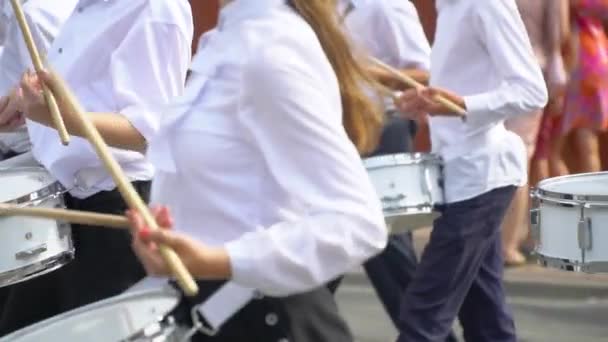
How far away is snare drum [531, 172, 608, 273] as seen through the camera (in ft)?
12.5

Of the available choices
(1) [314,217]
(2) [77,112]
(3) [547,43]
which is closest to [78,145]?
(2) [77,112]

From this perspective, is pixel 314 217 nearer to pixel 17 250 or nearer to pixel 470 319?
pixel 17 250

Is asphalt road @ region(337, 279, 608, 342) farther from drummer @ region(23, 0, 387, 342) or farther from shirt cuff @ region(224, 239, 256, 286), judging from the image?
shirt cuff @ region(224, 239, 256, 286)

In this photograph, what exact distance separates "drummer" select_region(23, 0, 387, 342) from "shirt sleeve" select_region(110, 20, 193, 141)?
0.79 meters

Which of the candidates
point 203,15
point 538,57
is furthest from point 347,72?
point 203,15

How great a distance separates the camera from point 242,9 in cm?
204

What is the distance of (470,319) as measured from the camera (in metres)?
4.19

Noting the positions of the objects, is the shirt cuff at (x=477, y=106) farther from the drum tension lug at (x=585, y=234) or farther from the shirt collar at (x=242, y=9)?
the shirt collar at (x=242, y=9)

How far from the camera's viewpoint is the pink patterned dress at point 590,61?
243 inches

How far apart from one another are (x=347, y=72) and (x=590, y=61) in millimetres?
4315

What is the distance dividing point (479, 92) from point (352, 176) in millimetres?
2243

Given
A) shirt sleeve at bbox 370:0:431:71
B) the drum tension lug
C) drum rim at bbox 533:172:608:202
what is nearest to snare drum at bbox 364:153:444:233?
drum rim at bbox 533:172:608:202

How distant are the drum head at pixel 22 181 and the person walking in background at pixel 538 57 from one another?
9.81 ft

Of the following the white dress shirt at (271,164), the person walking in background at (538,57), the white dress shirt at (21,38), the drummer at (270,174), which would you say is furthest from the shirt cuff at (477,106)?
the person walking in background at (538,57)
